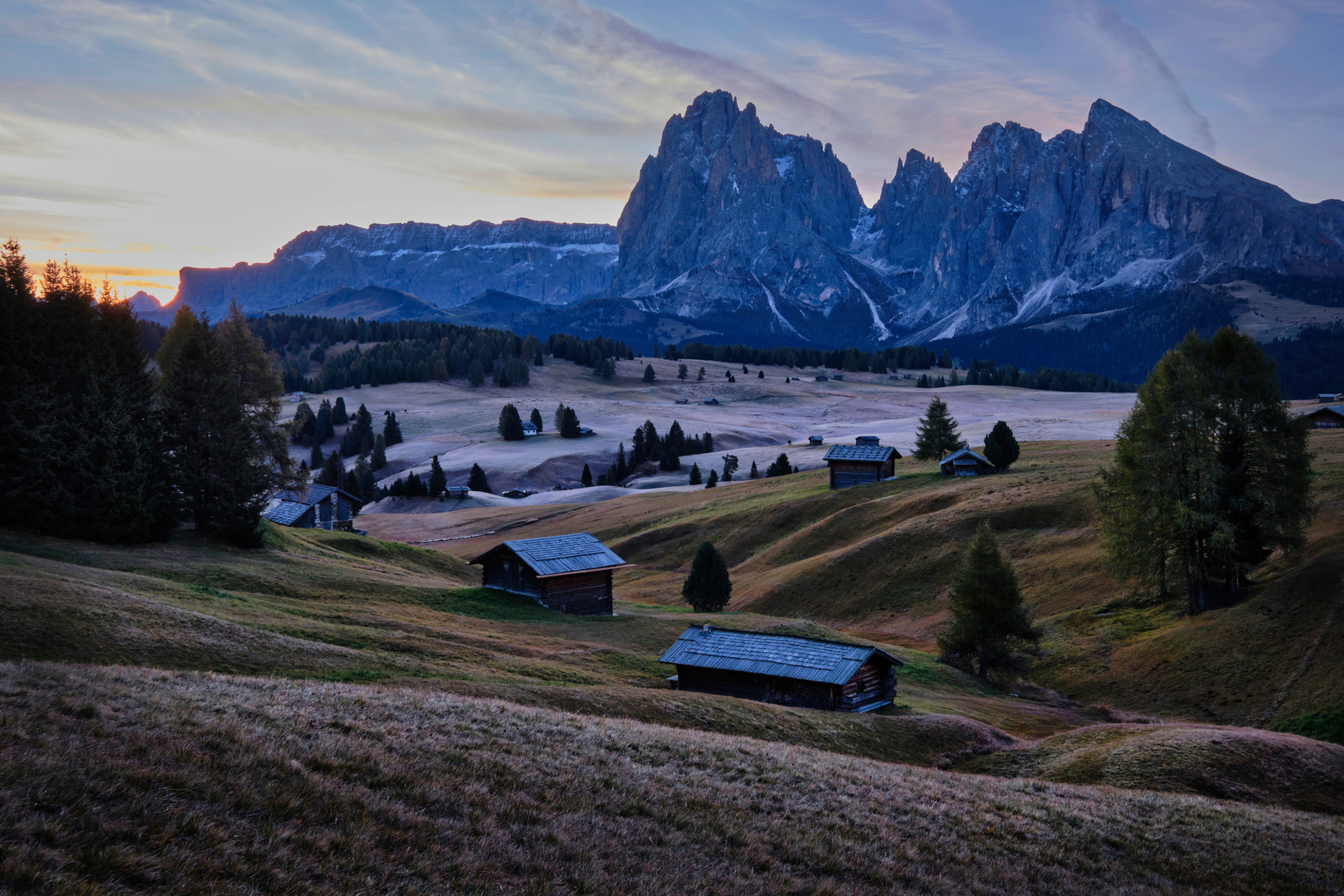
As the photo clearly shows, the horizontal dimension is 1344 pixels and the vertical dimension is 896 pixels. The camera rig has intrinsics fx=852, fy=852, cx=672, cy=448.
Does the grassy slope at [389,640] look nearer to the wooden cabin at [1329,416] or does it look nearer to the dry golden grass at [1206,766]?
the dry golden grass at [1206,766]

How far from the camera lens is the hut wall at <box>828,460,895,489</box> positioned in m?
90.2

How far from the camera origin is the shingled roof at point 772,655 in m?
35.4

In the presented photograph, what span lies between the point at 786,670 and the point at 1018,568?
31.9 meters

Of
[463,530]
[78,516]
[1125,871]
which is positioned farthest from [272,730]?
[463,530]

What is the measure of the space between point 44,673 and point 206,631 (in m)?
11.4

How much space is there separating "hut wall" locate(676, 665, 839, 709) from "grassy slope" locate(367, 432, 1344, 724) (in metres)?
17.6

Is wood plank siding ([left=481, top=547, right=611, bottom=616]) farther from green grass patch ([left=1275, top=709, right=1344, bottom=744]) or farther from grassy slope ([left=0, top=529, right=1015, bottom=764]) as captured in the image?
→ green grass patch ([left=1275, top=709, right=1344, bottom=744])

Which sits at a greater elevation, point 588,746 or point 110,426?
point 110,426

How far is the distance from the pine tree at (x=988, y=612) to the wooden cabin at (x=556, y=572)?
20.0 meters

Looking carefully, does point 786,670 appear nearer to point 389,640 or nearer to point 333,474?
point 389,640

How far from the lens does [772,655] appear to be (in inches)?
1459

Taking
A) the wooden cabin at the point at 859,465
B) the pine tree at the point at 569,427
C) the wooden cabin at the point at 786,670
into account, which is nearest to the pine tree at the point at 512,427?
the pine tree at the point at 569,427

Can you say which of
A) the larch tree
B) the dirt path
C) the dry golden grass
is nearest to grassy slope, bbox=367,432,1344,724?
the dirt path

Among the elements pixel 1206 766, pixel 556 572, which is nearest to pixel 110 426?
pixel 556 572
